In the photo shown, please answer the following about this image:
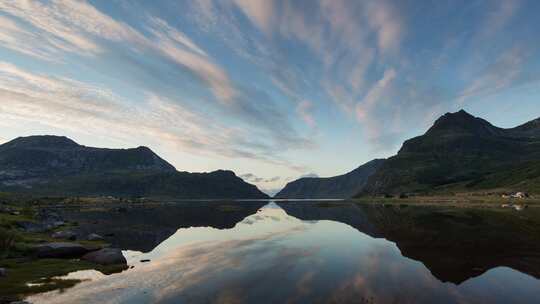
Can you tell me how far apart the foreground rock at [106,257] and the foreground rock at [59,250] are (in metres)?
3.34

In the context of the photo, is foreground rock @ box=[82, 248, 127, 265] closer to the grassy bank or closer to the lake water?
the grassy bank

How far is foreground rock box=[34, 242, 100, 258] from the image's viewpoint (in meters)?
49.3

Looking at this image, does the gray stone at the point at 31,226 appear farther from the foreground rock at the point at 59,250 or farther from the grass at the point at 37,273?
the grass at the point at 37,273

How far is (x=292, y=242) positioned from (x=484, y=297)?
40954 millimetres

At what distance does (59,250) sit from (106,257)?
9.69m

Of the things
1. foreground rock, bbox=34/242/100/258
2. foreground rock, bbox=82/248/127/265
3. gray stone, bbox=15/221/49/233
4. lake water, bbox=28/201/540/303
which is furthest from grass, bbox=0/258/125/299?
gray stone, bbox=15/221/49/233

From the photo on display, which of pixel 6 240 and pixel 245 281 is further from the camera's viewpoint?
pixel 6 240

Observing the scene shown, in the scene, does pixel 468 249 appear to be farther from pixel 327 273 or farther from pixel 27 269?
pixel 27 269

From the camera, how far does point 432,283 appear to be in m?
33.7

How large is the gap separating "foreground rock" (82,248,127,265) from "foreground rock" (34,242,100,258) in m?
3.34

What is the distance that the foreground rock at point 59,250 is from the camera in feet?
162

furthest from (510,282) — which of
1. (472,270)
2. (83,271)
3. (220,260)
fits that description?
(83,271)

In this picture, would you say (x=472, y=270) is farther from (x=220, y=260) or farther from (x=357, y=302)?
(x=220, y=260)

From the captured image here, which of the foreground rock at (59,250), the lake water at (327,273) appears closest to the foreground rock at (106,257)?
the lake water at (327,273)
